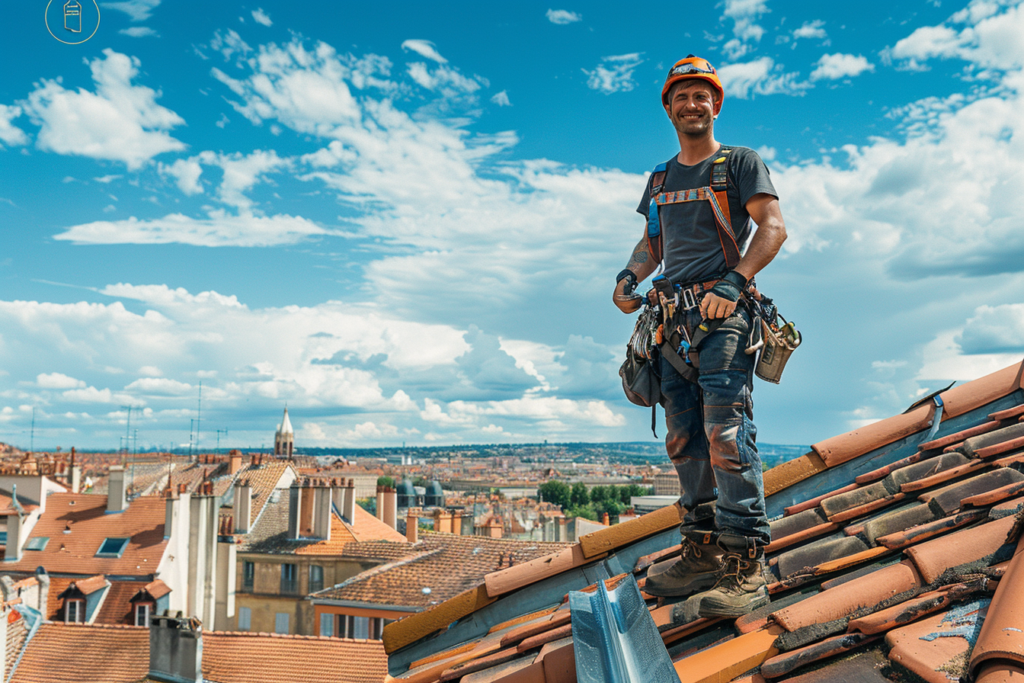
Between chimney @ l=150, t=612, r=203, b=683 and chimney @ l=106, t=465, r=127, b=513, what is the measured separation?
57.2ft

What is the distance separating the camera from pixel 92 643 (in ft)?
64.7

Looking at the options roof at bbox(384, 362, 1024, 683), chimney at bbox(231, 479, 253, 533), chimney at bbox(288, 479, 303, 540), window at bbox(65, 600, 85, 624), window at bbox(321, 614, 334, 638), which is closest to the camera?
roof at bbox(384, 362, 1024, 683)

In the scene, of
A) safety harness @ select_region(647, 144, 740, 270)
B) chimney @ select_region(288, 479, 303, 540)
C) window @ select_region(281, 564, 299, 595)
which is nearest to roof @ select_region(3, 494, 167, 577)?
window @ select_region(281, 564, 299, 595)

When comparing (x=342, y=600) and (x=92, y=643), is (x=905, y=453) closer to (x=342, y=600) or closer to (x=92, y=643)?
(x=92, y=643)

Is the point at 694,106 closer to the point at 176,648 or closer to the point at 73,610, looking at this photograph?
the point at 176,648

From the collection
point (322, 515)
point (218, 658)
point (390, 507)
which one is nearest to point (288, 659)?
point (218, 658)

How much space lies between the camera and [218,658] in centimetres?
1877

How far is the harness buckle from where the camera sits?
152 inches

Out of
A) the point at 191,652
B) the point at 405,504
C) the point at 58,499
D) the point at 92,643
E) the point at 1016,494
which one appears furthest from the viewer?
the point at 405,504

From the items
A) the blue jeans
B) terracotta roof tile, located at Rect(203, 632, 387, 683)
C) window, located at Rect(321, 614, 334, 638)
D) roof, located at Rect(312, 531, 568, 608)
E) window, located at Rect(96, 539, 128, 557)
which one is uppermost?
Answer: the blue jeans

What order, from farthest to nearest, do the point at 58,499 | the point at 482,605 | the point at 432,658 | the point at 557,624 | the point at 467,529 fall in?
the point at 467,529
the point at 58,499
the point at 482,605
the point at 432,658
the point at 557,624

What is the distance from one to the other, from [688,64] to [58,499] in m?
39.0

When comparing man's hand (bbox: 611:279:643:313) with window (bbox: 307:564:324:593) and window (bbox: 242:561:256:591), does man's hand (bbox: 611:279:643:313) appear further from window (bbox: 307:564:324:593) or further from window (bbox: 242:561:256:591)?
window (bbox: 242:561:256:591)

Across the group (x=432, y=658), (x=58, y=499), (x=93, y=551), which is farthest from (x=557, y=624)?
(x=58, y=499)
